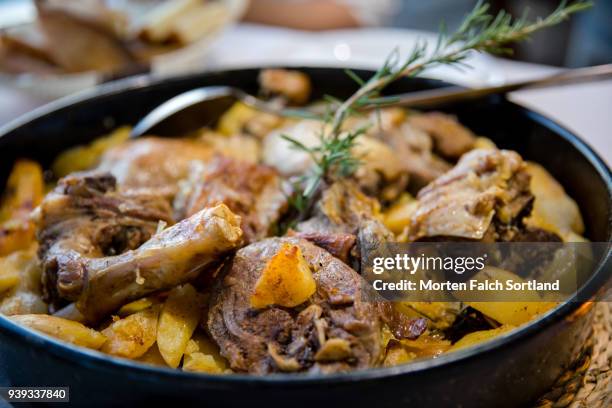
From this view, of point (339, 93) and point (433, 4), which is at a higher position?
point (433, 4)

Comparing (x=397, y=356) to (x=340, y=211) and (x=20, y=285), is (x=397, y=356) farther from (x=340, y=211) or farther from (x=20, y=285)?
(x=20, y=285)

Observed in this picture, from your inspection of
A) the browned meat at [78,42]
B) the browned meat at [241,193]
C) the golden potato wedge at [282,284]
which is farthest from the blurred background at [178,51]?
the golden potato wedge at [282,284]

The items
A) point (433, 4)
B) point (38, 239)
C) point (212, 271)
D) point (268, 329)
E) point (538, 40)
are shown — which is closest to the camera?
point (268, 329)

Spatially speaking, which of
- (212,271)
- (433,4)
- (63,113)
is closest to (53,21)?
(63,113)

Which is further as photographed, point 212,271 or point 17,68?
point 17,68

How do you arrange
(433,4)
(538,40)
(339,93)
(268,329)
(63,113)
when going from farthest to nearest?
(433,4) < (538,40) < (339,93) < (63,113) < (268,329)

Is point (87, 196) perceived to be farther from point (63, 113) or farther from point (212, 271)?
point (63, 113)
